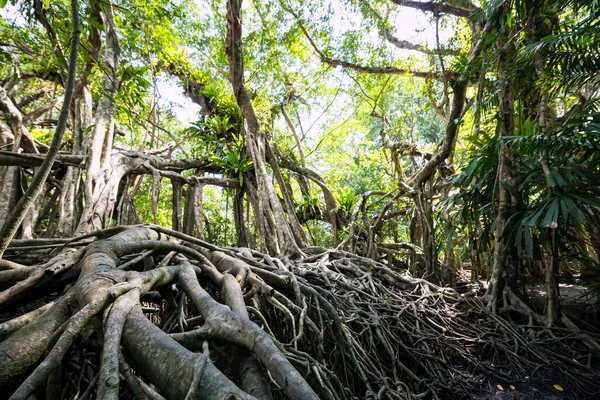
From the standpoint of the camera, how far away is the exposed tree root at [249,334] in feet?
3.26

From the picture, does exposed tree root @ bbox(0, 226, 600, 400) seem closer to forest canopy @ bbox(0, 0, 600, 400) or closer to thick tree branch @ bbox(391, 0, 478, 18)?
forest canopy @ bbox(0, 0, 600, 400)

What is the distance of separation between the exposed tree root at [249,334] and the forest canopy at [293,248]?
0.01 metres

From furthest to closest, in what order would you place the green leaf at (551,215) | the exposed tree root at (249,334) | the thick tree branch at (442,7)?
the thick tree branch at (442,7) → the green leaf at (551,215) → the exposed tree root at (249,334)

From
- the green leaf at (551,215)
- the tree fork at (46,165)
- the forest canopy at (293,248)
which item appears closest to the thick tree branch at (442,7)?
the forest canopy at (293,248)

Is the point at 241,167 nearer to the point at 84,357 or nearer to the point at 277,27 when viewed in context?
the point at 277,27

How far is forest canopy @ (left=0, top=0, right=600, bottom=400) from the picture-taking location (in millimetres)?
1149

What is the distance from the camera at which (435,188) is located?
499 centimetres

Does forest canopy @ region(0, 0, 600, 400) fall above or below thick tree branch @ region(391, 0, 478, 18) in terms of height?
below

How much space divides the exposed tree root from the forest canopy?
0.04 feet

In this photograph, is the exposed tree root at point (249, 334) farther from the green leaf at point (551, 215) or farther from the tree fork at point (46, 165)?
the green leaf at point (551, 215)

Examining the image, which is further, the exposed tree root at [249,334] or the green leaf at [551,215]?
the green leaf at [551,215]

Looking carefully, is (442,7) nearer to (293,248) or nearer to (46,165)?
(293,248)

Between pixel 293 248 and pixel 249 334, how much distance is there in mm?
2548

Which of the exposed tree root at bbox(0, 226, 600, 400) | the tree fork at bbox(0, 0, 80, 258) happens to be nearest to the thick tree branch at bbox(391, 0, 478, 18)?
the exposed tree root at bbox(0, 226, 600, 400)
